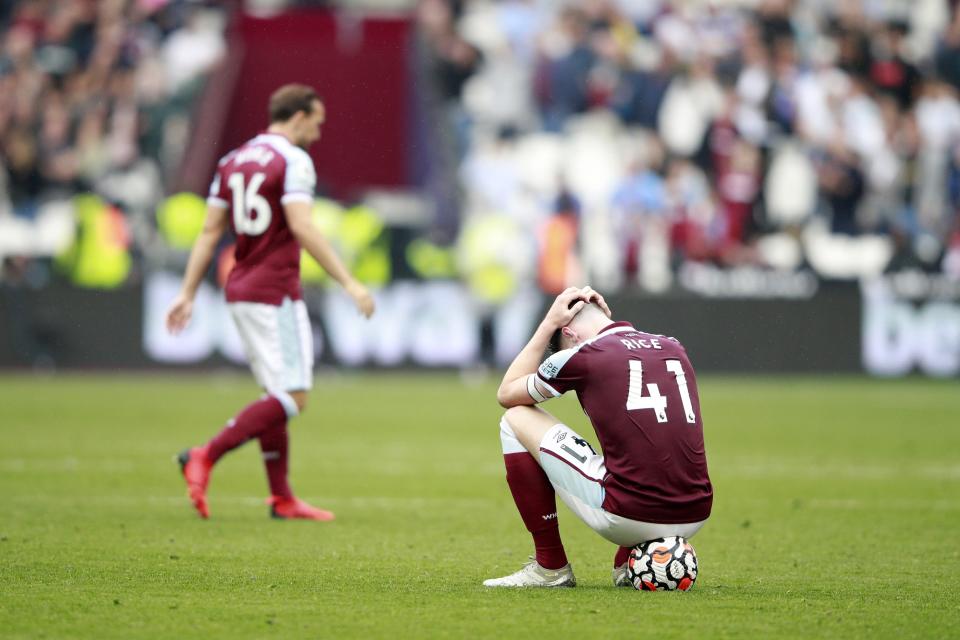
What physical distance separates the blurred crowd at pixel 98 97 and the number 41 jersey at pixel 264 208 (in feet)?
36.7

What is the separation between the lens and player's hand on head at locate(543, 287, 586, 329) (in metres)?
6.21

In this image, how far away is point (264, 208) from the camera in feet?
28.2

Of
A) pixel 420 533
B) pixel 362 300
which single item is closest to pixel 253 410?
pixel 362 300

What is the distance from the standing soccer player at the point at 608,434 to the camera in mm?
6090

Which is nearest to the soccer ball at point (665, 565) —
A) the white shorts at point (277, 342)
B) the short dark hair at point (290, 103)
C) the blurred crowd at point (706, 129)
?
the white shorts at point (277, 342)

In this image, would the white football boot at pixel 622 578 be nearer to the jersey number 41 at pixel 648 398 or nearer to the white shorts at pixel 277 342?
the jersey number 41 at pixel 648 398

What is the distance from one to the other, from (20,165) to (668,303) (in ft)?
→ 27.9

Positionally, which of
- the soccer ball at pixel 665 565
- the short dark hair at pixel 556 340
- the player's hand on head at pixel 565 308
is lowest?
the soccer ball at pixel 665 565

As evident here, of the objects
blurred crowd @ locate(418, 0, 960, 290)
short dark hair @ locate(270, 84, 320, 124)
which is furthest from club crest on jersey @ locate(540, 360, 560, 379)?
blurred crowd @ locate(418, 0, 960, 290)

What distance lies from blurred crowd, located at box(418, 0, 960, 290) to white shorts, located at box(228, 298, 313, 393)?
10687mm

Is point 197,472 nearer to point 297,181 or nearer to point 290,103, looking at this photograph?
point 297,181

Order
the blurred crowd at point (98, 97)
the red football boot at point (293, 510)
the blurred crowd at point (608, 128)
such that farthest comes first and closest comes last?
the blurred crowd at point (98, 97), the blurred crowd at point (608, 128), the red football boot at point (293, 510)

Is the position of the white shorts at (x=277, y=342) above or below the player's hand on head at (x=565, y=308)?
below

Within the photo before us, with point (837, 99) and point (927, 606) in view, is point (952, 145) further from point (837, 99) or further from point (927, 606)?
point (927, 606)
